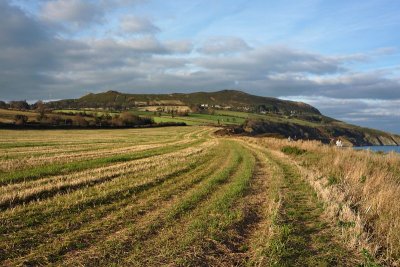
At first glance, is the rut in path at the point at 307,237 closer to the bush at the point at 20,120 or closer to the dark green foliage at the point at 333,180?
the dark green foliage at the point at 333,180

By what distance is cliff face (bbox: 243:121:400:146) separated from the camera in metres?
113

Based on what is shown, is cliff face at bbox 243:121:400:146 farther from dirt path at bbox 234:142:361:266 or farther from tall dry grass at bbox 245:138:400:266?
dirt path at bbox 234:142:361:266

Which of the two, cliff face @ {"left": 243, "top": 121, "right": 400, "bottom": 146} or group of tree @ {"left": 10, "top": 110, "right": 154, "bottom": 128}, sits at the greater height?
group of tree @ {"left": 10, "top": 110, "right": 154, "bottom": 128}

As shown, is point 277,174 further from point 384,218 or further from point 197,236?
point 197,236

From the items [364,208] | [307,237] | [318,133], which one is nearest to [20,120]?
[364,208]

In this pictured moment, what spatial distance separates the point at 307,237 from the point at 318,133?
134895 mm

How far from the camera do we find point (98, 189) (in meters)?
14.1

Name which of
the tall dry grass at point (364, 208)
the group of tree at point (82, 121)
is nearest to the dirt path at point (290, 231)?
the tall dry grass at point (364, 208)

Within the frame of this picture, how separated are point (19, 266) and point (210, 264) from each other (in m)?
3.50

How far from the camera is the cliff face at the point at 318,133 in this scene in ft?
372

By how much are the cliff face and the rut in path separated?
57689mm

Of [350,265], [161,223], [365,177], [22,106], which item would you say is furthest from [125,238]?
[22,106]

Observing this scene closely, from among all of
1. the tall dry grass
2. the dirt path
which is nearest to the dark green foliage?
the tall dry grass

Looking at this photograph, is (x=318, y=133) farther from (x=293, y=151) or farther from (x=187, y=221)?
(x=187, y=221)
